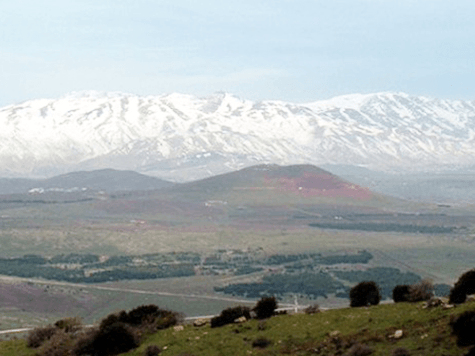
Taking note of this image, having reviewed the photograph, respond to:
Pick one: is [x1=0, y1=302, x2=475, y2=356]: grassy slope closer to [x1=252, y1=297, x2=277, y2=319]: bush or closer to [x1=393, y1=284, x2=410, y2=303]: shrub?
[x1=252, y1=297, x2=277, y2=319]: bush

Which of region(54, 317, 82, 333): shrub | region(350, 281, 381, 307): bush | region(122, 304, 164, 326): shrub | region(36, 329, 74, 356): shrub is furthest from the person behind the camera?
region(54, 317, 82, 333): shrub

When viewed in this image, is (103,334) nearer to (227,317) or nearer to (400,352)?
(227,317)

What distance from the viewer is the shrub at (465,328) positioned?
27.7 meters

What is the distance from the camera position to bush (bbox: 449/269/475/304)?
1366 inches

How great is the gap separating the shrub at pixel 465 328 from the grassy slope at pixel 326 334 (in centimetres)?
29

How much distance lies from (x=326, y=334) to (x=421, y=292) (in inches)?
244

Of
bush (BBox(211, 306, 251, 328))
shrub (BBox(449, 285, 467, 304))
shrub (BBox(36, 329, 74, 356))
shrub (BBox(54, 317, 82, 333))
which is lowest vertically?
shrub (BBox(36, 329, 74, 356))

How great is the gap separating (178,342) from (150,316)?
4.05 metres

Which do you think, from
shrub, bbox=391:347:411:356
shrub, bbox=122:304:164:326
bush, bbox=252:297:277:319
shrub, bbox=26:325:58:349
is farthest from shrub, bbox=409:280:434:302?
shrub, bbox=26:325:58:349

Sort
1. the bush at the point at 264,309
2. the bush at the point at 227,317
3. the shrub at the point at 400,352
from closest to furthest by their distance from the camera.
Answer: the shrub at the point at 400,352 < the bush at the point at 227,317 < the bush at the point at 264,309

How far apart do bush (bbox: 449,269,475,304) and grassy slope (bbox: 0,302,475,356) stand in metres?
1.44

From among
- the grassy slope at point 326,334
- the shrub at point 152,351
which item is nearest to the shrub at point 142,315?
the grassy slope at point 326,334

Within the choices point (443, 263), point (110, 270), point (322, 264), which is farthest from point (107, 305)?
point (443, 263)

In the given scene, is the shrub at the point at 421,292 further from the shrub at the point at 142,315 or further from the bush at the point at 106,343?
the bush at the point at 106,343
